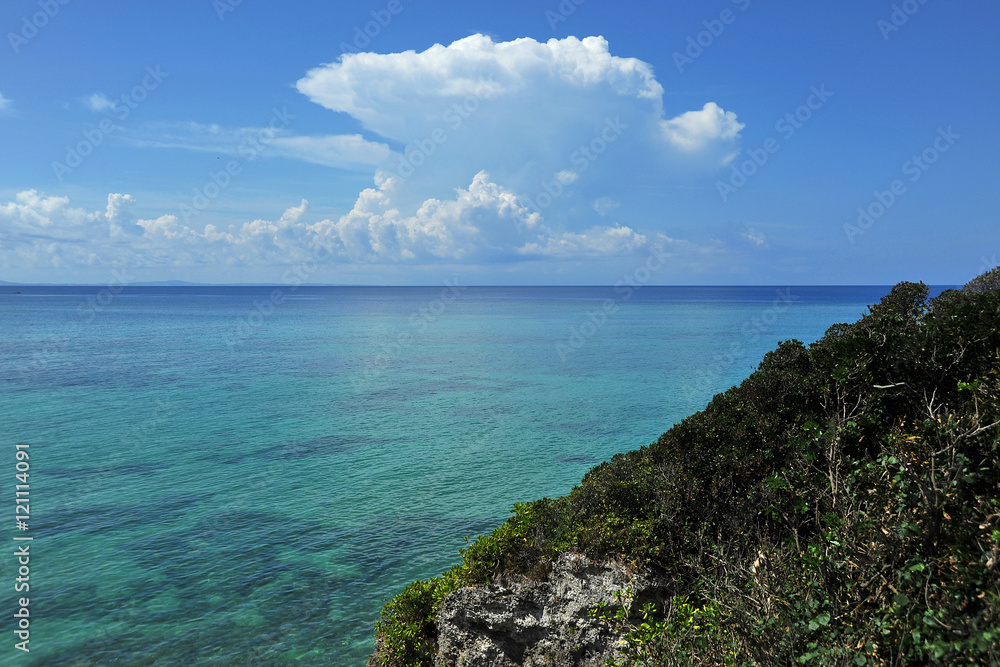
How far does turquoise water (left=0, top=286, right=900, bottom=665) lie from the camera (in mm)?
12891

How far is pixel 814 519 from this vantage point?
8125 mm

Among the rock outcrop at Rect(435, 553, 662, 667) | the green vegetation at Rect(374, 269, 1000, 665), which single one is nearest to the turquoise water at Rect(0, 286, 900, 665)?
the rock outcrop at Rect(435, 553, 662, 667)

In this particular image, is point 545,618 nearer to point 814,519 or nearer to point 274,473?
point 814,519

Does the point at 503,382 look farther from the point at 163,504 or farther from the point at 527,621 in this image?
the point at 527,621

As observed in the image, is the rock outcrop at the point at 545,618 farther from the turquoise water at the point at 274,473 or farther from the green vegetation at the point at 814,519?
the turquoise water at the point at 274,473

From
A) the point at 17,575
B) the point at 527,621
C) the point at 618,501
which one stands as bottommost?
the point at 17,575

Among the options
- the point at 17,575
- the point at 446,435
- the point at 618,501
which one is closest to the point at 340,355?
the point at 446,435

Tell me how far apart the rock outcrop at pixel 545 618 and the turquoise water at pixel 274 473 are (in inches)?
150

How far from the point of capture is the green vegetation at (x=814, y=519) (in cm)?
566

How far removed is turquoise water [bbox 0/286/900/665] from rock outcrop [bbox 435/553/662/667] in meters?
3.81

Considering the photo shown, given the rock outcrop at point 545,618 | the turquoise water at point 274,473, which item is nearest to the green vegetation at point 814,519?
Answer: the rock outcrop at point 545,618

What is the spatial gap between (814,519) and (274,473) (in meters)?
19.6

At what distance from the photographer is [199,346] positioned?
6556cm

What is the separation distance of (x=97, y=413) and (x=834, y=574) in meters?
36.1
